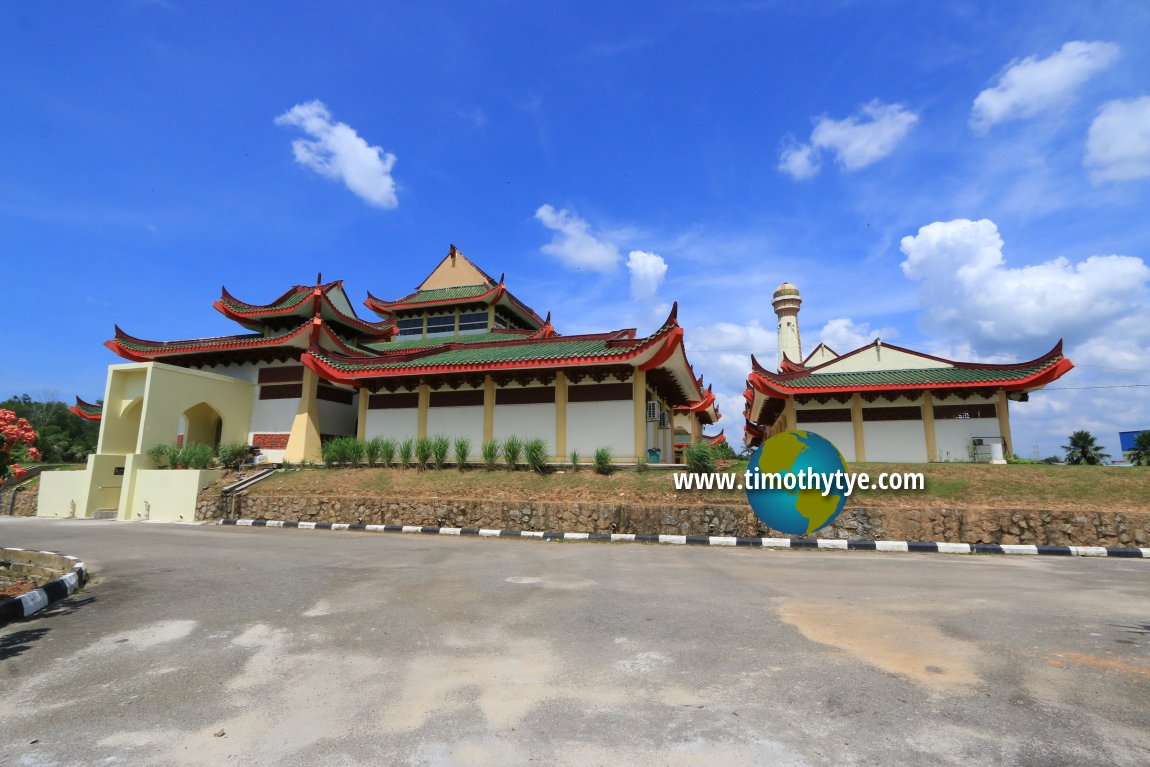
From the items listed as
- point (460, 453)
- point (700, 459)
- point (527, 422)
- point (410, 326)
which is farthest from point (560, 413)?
point (410, 326)

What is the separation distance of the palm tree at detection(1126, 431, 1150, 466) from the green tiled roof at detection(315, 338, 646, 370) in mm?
35277

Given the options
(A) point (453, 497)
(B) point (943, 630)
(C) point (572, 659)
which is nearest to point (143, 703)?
(C) point (572, 659)

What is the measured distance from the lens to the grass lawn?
14.1m

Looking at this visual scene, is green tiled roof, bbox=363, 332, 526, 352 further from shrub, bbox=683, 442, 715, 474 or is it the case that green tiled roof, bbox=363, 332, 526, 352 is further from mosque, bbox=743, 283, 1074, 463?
shrub, bbox=683, 442, 715, 474

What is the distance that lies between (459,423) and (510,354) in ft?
10.6

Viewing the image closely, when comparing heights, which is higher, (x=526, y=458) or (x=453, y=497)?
(x=526, y=458)

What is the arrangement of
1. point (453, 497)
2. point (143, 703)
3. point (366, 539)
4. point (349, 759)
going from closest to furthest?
point (349, 759)
point (143, 703)
point (366, 539)
point (453, 497)

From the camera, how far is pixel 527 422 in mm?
20172

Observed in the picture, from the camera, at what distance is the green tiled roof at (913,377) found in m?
20.9

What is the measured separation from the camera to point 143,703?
12.4ft

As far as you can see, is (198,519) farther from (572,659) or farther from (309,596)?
(572,659)

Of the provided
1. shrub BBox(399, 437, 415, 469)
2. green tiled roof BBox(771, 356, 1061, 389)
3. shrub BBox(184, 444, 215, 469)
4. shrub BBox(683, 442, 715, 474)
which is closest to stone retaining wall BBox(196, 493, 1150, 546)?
shrub BBox(683, 442, 715, 474)

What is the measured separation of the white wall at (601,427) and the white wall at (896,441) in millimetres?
10694

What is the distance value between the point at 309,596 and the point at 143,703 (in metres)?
3.20
